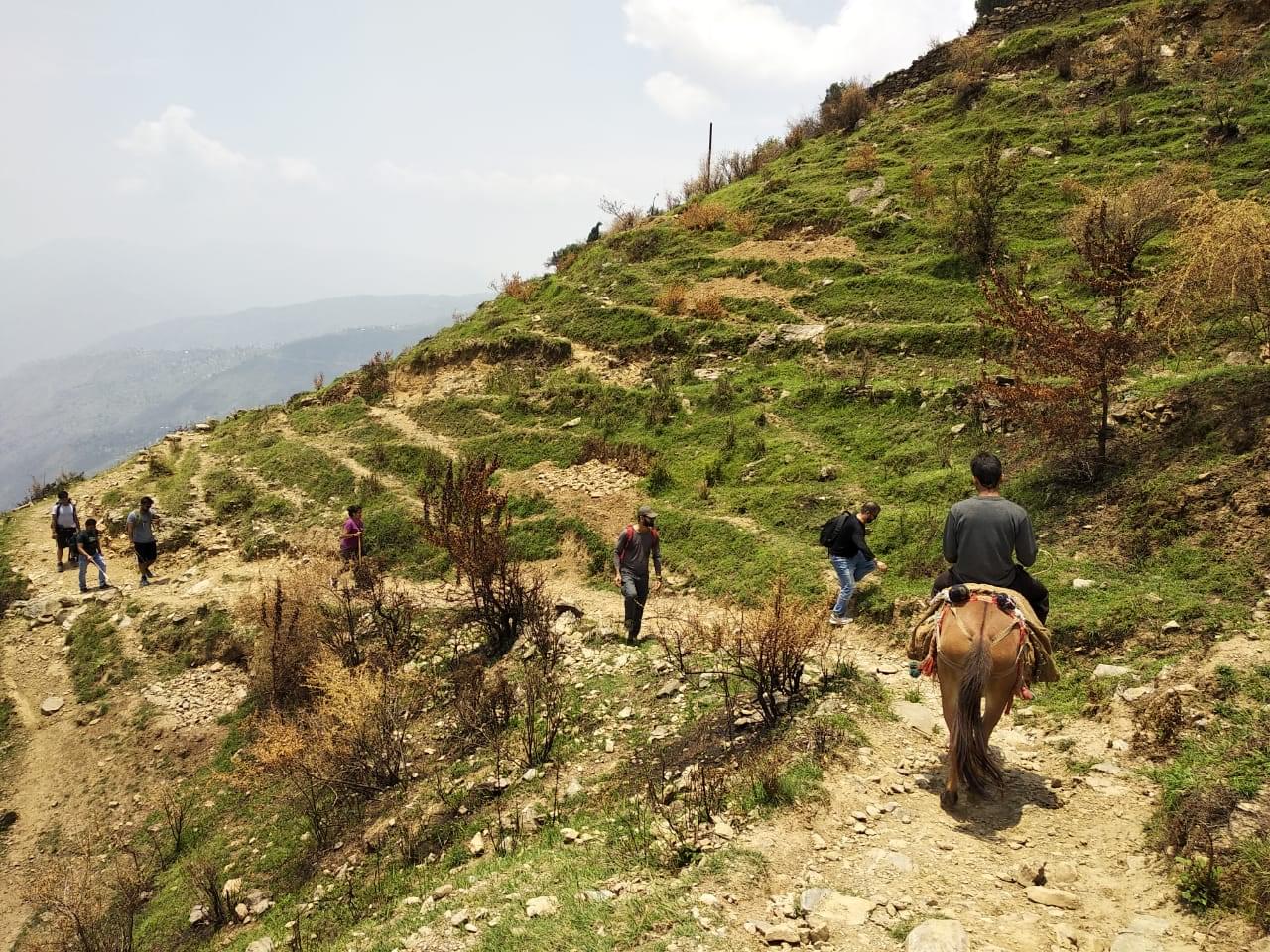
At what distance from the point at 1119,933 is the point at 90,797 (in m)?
15.0

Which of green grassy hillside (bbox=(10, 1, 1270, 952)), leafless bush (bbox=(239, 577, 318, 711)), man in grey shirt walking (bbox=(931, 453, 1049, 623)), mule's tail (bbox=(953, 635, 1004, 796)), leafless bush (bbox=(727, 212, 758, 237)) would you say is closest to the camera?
mule's tail (bbox=(953, 635, 1004, 796))

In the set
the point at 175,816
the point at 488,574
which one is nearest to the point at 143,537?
the point at 175,816

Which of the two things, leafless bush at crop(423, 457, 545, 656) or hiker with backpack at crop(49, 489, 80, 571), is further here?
hiker with backpack at crop(49, 489, 80, 571)

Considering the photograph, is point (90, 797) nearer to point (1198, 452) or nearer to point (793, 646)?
point (793, 646)

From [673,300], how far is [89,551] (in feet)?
61.9

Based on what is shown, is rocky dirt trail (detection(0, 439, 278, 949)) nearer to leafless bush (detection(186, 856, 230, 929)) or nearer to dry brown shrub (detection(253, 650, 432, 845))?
leafless bush (detection(186, 856, 230, 929))

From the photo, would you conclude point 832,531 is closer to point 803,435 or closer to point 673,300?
point 803,435

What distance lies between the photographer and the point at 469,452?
832 inches

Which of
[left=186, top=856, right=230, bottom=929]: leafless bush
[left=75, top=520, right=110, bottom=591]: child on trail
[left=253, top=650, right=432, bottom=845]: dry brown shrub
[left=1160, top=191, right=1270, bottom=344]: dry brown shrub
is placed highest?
[left=1160, top=191, right=1270, bottom=344]: dry brown shrub

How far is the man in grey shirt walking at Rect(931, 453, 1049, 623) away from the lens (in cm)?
580

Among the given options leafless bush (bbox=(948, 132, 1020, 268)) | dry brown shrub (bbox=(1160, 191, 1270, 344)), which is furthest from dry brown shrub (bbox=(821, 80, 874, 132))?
dry brown shrub (bbox=(1160, 191, 1270, 344))

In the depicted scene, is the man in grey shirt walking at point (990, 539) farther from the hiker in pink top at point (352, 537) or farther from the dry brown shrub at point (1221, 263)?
the hiker in pink top at point (352, 537)

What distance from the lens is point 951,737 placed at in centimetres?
543

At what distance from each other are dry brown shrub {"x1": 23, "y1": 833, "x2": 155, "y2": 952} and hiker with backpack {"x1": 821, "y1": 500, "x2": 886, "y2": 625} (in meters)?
9.87
